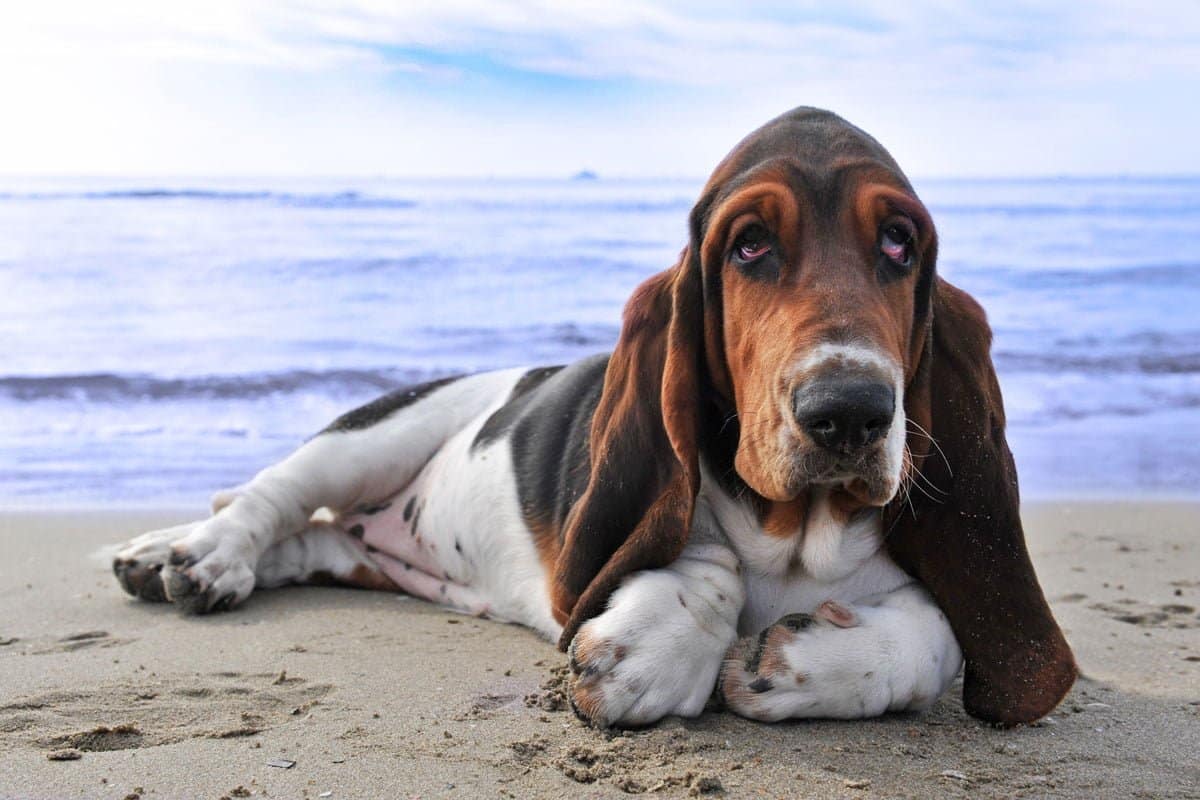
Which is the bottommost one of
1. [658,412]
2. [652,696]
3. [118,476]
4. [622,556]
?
[118,476]

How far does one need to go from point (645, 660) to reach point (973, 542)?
850 mm

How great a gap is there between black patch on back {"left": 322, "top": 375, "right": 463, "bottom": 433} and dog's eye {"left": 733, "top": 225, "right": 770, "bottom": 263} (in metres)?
2.38

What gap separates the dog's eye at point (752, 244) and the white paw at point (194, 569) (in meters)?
2.16

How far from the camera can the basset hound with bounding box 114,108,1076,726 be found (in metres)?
2.94

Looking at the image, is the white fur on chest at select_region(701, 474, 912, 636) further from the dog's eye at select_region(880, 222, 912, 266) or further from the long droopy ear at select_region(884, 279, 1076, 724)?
the dog's eye at select_region(880, 222, 912, 266)

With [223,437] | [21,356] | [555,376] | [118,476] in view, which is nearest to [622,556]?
[555,376]

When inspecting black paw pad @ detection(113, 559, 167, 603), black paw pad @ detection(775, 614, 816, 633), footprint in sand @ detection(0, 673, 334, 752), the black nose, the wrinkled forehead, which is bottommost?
black paw pad @ detection(113, 559, 167, 603)

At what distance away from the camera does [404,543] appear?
4.95 metres

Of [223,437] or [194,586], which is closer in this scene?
[194,586]

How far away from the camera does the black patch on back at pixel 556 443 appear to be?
4.11 m

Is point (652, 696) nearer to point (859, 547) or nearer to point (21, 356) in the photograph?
point (859, 547)

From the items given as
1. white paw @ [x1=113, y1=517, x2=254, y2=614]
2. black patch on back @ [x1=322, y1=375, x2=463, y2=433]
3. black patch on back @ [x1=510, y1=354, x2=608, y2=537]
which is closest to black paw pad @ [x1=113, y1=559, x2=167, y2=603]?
white paw @ [x1=113, y1=517, x2=254, y2=614]

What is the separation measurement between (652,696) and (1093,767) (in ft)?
3.08

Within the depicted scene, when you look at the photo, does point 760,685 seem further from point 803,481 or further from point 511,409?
point 511,409
